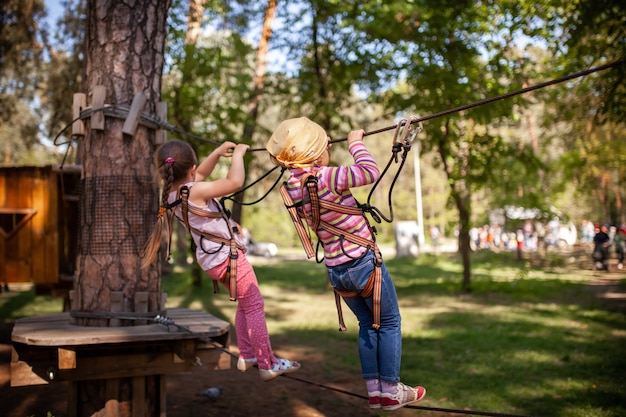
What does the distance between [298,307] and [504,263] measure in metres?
15.2

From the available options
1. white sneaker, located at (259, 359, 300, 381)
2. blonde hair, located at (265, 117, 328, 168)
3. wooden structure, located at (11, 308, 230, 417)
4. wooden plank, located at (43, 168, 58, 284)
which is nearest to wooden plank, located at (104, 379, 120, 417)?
wooden structure, located at (11, 308, 230, 417)

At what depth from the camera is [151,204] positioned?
204 inches

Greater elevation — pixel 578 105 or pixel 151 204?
pixel 578 105

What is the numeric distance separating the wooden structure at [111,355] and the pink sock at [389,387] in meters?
1.42

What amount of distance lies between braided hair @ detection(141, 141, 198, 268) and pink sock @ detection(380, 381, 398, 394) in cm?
183

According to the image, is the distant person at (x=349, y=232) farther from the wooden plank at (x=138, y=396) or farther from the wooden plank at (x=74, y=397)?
the wooden plank at (x=74, y=397)

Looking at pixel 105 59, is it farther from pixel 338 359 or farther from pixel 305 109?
pixel 305 109

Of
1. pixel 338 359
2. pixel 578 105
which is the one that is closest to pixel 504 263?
pixel 578 105

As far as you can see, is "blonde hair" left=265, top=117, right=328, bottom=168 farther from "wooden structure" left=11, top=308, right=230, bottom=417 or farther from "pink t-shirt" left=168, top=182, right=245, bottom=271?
"wooden structure" left=11, top=308, right=230, bottom=417

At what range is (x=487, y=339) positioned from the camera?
35.5 ft

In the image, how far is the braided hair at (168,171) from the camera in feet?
14.2

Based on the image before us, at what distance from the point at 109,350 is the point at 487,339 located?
25.2ft

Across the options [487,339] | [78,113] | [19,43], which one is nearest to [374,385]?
[78,113]

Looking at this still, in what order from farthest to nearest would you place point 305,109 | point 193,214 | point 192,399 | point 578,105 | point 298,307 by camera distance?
point 305,109, point 578,105, point 298,307, point 192,399, point 193,214
